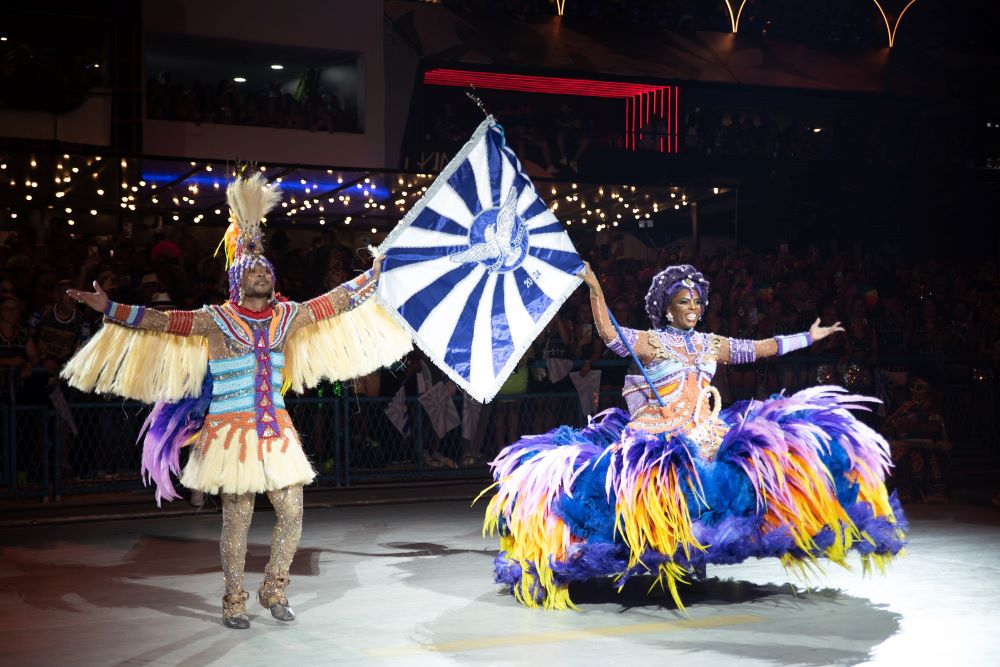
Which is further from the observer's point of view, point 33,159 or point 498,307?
point 33,159

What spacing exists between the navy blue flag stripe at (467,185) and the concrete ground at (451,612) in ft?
7.63

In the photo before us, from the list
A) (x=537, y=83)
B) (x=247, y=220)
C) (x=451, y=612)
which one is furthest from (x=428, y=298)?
(x=537, y=83)

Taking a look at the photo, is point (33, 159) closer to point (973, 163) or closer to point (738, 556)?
point (738, 556)

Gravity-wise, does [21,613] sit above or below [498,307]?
below

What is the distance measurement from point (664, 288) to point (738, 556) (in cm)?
188

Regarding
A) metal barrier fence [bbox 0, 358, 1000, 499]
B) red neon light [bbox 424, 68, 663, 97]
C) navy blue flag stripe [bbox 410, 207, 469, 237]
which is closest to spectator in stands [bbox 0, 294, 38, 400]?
metal barrier fence [bbox 0, 358, 1000, 499]

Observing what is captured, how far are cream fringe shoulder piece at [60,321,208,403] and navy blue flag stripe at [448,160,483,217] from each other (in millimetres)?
1704

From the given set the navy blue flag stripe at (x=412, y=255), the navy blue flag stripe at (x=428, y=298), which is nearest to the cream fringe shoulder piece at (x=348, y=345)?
the navy blue flag stripe at (x=428, y=298)

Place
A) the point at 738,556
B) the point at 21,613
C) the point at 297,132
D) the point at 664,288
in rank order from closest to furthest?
the point at 738,556 < the point at 21,613 < the point at 664,288 < the point at 297,132

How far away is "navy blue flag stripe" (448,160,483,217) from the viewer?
6953 mm

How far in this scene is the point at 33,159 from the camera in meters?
16.8

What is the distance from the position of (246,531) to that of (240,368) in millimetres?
913

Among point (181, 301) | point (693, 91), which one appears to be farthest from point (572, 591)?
point (693, 91)

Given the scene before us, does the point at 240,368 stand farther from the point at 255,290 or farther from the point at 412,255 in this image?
the point at 412,255
